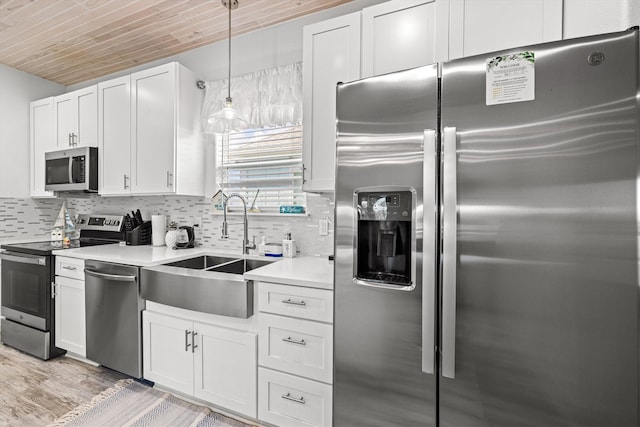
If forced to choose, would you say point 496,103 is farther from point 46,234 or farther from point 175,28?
point 46,234

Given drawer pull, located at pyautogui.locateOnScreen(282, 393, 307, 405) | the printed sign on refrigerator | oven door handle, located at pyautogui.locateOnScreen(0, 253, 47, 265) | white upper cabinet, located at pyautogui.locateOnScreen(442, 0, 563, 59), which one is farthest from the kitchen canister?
the printed sign on refrigerator

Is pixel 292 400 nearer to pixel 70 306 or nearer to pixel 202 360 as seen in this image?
pixel 202 360

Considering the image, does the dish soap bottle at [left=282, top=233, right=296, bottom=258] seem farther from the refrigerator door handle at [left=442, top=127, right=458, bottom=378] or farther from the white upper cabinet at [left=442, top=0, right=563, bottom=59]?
the white upper cabinet at [left=442, top=0, right=563, bottom=59]

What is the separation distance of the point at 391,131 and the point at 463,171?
31cm

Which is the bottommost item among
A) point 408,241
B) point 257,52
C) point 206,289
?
point 206,289

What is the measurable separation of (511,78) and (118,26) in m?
2.68

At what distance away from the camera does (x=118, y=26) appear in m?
2.35

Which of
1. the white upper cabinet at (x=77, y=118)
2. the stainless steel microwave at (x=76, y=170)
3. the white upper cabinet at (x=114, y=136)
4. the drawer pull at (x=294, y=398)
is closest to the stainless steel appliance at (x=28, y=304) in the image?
the stainless steel microwave at (x=76, y=170)

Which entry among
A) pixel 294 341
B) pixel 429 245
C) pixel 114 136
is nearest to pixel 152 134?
pixel 114 136

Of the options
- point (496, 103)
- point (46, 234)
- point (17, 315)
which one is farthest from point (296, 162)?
point (46, 234)

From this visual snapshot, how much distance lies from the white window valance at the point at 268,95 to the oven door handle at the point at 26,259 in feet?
5.84

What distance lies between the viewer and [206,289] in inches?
67.9

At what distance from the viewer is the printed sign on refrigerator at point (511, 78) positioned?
104cm

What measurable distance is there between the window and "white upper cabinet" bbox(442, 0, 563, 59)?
1.19 meters
